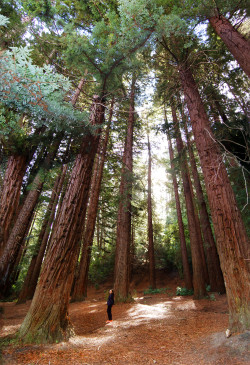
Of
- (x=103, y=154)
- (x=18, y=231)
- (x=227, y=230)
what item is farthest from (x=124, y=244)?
(x=227, y=230)

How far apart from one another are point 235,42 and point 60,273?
24.0 feet

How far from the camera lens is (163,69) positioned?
318 inches

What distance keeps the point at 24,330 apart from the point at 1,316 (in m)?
4.83

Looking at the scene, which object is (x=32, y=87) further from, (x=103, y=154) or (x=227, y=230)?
(x=227, y=230)

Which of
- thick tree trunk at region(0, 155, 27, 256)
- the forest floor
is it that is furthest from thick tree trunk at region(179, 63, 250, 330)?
thick tree trunk at region(0, 155, 27, 256)

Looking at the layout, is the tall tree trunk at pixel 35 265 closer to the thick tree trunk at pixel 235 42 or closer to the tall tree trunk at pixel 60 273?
the tall tree trunk at pixel 60 273

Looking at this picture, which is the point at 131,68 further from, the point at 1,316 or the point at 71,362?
the point at 1,316

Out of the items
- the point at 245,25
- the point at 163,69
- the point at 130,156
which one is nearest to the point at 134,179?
the point at 130,156

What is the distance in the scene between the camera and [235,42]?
16.9 feet

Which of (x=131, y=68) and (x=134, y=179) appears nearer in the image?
(x=131, y=68)

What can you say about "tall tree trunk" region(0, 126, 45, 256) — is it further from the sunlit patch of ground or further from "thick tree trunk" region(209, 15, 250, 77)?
"thick tree trunk" region(209, 15, 250, 77)

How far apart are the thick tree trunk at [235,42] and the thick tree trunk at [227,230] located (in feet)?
4.86

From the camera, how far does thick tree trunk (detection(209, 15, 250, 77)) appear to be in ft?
16.1

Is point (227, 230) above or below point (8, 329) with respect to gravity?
above
